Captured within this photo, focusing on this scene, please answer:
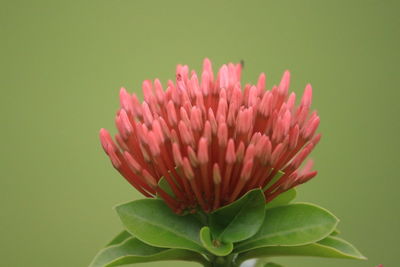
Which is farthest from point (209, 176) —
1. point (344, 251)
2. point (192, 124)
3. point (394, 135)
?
point (394, 135)

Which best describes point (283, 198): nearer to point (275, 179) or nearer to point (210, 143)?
point (275, 179)

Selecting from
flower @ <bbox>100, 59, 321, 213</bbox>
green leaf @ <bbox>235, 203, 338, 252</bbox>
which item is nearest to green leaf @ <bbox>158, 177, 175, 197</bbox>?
flower @ <bbox>100, 59, 321, 213</bbox>

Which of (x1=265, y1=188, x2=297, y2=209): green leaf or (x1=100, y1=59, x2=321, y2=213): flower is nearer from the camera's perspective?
(x1=100, y1=59, x2=321, y2=213): flower

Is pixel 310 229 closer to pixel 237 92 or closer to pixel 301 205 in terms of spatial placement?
pixel 301 205

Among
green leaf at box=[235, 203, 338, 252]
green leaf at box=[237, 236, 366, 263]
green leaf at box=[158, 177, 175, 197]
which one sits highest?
green leaf at box=[158, 177, 175, 197]

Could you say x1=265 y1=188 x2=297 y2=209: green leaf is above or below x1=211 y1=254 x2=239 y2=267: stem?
above

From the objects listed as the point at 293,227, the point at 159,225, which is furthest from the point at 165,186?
the point at 293,227

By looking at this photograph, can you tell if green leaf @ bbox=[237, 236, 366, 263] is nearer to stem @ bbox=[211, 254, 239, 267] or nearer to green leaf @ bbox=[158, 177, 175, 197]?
stem @ bbox=[211, 254, 239, 267]
